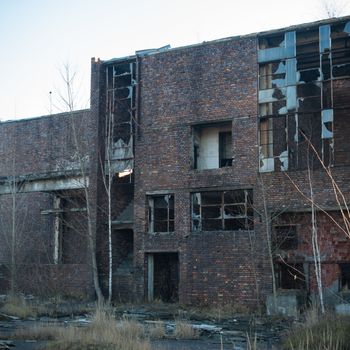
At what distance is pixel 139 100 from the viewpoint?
80.1 ft

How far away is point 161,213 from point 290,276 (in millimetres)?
5800

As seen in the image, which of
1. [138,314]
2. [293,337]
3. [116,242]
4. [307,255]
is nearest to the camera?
[293,337]

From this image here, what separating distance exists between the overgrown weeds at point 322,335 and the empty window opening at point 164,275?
38.8 feet

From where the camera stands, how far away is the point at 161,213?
24.3m

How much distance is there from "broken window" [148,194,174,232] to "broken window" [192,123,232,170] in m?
1.85

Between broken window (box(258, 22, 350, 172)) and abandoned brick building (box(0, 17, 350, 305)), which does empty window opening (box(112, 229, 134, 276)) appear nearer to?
abandoned brick building (box(0, 17, 350, 305))

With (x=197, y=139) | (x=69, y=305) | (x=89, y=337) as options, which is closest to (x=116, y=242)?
(x=69, y=305)

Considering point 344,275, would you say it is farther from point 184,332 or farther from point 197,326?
point 184,332

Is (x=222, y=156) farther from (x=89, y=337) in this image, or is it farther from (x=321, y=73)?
(x=89, y=337)

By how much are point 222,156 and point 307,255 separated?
5630mm

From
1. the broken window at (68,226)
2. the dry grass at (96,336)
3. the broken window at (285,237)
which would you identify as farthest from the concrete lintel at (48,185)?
the dry grass at (96,336)

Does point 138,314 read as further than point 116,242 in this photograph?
No

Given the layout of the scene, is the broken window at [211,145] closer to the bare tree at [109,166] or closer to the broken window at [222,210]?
the broken window at [222,210]

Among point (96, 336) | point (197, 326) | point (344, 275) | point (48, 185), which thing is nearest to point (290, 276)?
point (344, 275)
